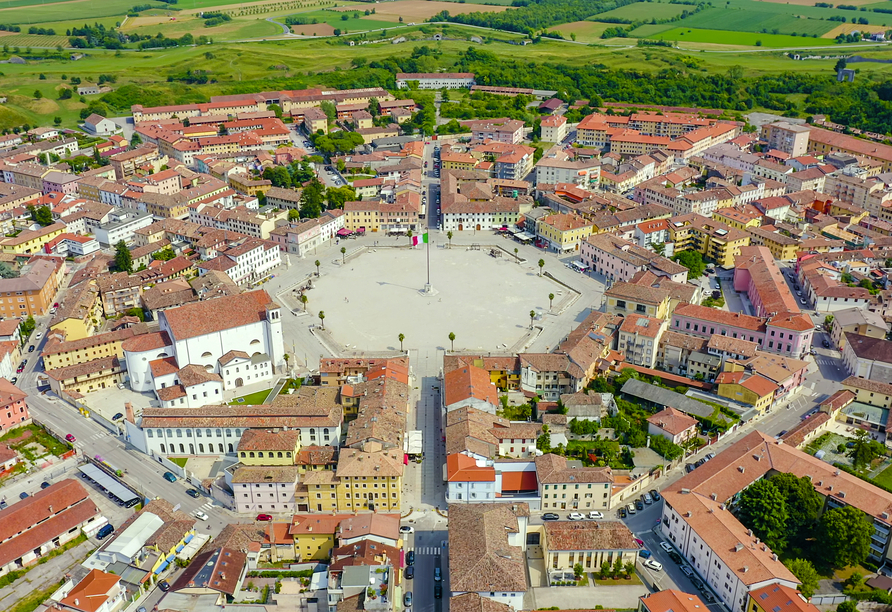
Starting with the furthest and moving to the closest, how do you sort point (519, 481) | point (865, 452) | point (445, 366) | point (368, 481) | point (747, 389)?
point (445, 366), point (747, 389), point (865, 452), point (519, 481), point (368, 481)

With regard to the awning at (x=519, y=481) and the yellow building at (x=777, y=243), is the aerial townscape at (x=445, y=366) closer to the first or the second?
the awning at (x=519, y=481)

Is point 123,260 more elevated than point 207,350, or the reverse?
point 123,260

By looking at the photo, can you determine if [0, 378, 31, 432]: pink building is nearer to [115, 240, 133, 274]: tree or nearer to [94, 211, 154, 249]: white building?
[115, 240, 133, 274]: tree

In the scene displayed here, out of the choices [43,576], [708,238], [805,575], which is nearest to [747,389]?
[805,575]

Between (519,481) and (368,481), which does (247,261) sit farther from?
(519,481)

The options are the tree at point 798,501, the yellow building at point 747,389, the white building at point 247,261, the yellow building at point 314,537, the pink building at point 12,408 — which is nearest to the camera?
the yellow building at point 314,537

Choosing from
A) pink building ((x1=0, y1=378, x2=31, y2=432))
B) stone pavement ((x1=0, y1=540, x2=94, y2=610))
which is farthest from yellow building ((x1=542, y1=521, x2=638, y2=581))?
pink building ((x1=0, y1=378, x2=31, y2=432))

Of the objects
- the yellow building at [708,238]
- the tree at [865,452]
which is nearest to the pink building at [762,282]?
the yellow building at [708,238]
